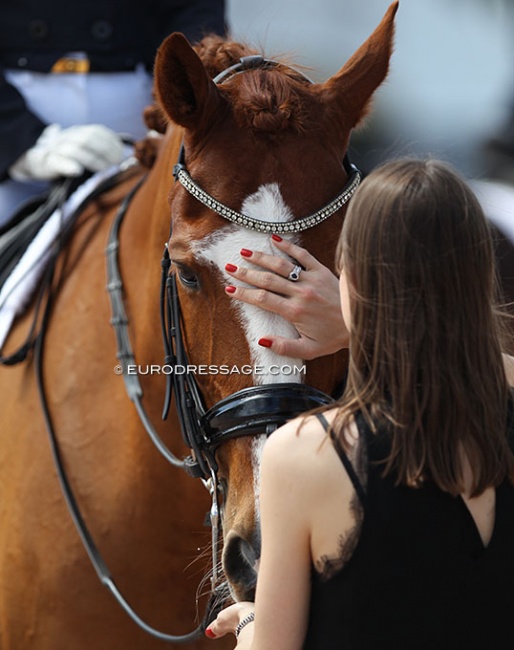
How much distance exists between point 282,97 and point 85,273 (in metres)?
1.00

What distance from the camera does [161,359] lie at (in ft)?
8.39

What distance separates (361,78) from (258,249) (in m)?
0.60

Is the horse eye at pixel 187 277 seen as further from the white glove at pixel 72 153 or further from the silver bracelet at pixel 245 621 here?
the white glove at pixel 72 153

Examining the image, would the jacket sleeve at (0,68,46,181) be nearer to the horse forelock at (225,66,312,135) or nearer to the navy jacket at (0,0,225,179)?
the navy jacket at (0,0,225,179)

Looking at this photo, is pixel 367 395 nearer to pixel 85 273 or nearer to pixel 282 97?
pixel 282 97

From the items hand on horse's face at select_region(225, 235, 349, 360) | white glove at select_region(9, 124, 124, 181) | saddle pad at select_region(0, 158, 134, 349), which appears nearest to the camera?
hand on horse's face at select_region(225, 235, 349, 360)

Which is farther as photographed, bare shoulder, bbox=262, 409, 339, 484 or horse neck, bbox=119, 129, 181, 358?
horse neck, bbox=119, 129, 181, 358

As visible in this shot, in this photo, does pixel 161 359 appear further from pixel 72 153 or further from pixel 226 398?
pixel 72 153

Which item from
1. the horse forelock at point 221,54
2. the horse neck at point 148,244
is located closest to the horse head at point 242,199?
the horse forelock at point 221,54

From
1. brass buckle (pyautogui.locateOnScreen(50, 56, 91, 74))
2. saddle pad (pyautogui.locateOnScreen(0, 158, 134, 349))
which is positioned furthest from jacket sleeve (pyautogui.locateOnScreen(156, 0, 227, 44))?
saddle pad (pyautogui.locateOnScreen(0, 158, 134, 349))

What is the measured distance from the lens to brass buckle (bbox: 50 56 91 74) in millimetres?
3766

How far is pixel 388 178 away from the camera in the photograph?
1.52 meters

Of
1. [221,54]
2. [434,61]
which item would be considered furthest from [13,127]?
[434,61]

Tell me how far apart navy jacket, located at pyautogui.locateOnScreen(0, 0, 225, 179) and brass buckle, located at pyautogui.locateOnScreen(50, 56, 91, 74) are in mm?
20
